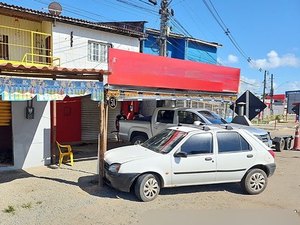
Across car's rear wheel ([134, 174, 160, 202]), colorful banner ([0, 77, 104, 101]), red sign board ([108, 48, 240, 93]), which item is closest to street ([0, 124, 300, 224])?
car's rear wheel ([134, 174, 160, 202])

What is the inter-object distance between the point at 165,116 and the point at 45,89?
5.70 meters

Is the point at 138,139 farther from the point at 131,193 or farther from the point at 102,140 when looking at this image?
the point at 131,193

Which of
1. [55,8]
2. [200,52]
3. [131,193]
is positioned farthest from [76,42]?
[200,52]

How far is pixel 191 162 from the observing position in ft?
23.1

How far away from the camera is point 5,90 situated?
22.0 feet

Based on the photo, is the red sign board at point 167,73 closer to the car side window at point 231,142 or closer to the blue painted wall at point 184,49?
the car side window at point 231,142

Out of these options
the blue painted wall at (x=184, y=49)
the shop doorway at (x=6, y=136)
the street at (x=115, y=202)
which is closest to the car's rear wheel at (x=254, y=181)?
the street at (x=115, y=202)

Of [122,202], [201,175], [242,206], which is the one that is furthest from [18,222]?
[242,206]

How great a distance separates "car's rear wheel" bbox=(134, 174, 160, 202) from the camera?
669 cm

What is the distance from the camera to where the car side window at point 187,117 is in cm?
1144

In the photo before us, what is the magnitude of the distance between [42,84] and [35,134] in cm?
328

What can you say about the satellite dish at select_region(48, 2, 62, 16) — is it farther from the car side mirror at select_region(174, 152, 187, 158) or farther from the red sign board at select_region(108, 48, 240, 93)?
the car side mirror at select_region(174, 152, 187, 158)

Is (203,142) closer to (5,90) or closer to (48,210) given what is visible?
(48,210)

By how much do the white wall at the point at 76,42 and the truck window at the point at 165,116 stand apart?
5602mm
